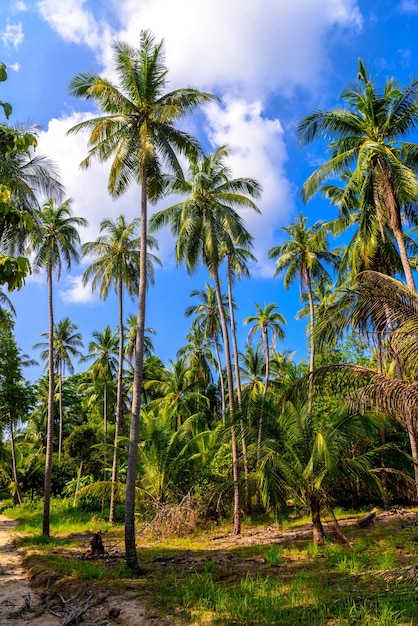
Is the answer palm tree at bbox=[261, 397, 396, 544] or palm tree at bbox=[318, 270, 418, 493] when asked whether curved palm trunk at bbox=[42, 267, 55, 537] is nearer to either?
palm tree at bbox=[261, 397, 396, 544]

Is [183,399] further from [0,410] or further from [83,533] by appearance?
[83,533]

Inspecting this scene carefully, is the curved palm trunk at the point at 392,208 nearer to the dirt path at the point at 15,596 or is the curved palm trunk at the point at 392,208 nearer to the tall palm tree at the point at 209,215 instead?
the tall palm tree at the point at 209,215

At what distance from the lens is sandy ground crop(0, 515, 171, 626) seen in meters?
6.77

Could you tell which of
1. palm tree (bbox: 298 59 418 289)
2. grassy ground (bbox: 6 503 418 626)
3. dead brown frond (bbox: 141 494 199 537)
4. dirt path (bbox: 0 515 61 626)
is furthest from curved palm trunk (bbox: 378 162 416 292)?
dirt path (bbox: 0 515 61 626)

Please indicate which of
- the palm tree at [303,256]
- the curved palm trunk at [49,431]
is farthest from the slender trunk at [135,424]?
the palm tree at [303,256]

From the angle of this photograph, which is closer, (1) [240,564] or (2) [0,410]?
(1) [240,564]

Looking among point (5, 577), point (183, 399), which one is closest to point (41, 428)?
point (183, 399)

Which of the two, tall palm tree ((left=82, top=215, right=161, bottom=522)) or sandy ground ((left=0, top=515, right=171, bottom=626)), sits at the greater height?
tall palm tree ((left=82, top=215, right=161, bottom=522))

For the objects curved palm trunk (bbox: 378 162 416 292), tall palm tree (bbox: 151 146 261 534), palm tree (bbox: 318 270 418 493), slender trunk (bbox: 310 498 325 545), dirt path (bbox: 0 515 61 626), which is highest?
tall palm tree (bbox: 151 146 261 534)

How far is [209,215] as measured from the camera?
17.2 m

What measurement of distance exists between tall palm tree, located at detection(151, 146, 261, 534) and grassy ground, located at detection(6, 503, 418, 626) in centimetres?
468

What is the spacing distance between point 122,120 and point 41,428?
29930 mm

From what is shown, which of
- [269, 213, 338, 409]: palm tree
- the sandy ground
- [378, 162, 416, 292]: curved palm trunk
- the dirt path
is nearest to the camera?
the sandy ground

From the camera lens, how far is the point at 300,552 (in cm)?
1081
